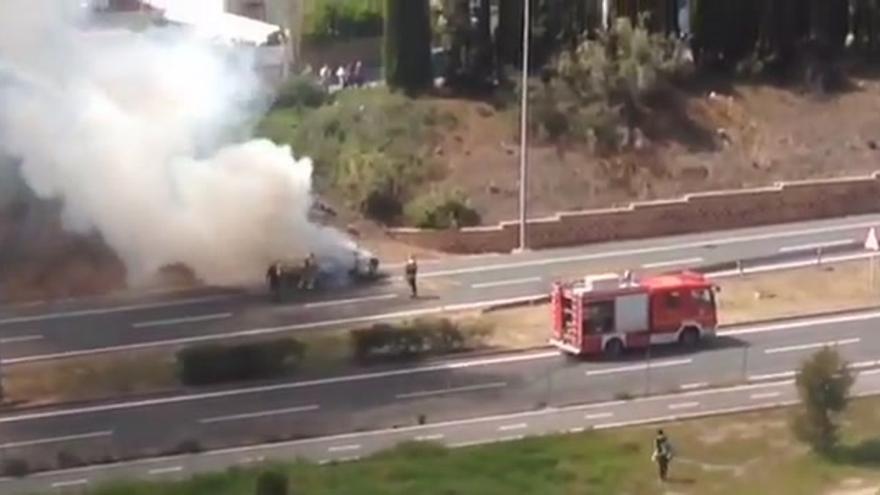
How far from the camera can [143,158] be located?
1864 inches

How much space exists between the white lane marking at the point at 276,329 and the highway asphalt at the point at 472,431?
23.0ft

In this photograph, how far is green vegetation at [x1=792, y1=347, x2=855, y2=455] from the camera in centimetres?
3331

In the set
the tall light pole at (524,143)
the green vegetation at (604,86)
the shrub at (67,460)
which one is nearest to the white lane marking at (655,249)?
the tall light pole at (524,143)

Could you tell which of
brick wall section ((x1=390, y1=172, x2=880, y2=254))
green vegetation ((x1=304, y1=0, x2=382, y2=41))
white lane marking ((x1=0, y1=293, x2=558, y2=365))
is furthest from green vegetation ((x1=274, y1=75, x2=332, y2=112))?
white lane marking ((x1=0, y1=293, x2=558, y2=365))

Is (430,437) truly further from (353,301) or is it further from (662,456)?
(353,301)

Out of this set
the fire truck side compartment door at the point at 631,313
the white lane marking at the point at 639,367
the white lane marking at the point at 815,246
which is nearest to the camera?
the white lane marking at the point at 639,367

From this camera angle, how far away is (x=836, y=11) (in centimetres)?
5631

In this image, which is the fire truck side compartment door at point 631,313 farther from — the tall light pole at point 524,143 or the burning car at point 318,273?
the tall light pole at point 524,143

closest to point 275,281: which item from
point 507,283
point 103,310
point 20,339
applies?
point 103,310

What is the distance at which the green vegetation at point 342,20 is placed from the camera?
201ft

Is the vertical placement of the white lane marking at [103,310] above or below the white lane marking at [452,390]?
above

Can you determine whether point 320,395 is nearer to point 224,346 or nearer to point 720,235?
point 224,346

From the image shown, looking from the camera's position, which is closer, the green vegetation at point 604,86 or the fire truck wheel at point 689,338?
the fire truck wheel at point 689,338

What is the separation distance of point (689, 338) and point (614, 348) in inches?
55.8
